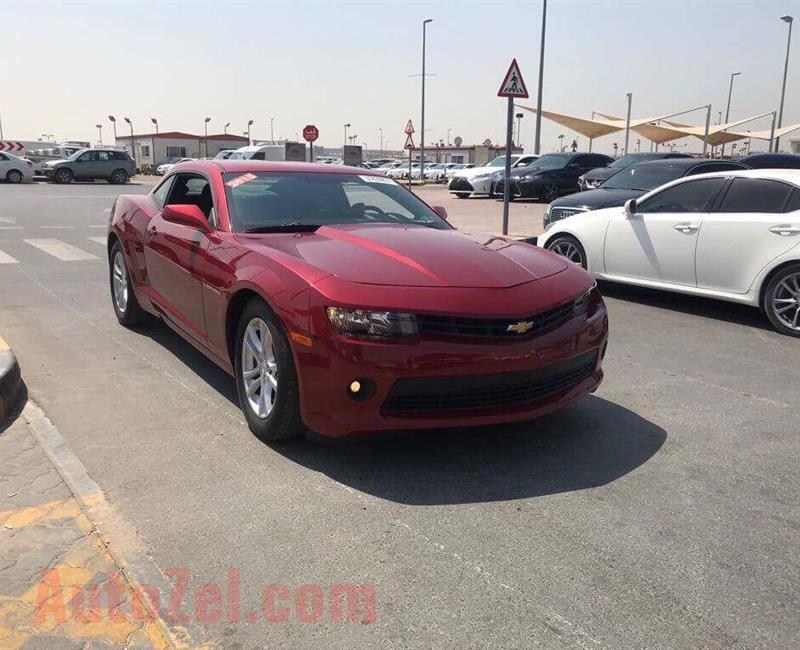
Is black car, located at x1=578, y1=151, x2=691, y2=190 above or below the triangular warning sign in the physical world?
below

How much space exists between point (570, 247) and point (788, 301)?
2638mm

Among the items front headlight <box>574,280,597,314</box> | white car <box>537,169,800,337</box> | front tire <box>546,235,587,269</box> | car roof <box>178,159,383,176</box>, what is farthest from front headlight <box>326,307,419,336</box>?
front tire <box>546,235,587,269</box>

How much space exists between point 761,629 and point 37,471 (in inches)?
129

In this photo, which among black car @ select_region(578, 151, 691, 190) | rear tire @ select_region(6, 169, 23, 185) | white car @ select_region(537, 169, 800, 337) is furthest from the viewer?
rear tire @ select_region(6, 169, 23, 185)

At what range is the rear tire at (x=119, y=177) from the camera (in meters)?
32.8

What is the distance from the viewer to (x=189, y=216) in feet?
15.1

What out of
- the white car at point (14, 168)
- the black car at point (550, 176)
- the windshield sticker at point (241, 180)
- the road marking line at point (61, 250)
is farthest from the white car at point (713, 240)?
the white car at point (14, 168)

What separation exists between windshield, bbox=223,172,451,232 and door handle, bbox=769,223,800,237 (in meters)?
3.51

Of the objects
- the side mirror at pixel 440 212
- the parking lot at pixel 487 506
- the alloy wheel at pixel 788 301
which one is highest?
the side mirror at pixel 440 212

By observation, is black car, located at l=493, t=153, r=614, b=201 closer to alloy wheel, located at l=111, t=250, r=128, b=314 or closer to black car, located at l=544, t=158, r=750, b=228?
black car, located at l=544, t=158, r=750, b=228

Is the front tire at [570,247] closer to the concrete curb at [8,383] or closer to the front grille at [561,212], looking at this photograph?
the front grille at [561,212]

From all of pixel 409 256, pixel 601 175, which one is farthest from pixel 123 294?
pixel 601 175

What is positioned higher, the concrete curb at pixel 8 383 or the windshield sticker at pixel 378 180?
the windshield sticker at pixel 378 180

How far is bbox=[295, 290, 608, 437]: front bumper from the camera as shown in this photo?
332 centimetres
